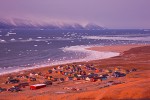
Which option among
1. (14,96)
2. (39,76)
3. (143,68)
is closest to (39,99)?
(14,96)

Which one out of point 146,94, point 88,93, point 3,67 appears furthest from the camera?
point 3,67

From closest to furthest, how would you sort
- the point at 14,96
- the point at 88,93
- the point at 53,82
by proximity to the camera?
the point at 88,93, the point at 14,96, the point at 53,82

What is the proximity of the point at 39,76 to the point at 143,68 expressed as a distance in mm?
21350

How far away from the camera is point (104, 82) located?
168 feet

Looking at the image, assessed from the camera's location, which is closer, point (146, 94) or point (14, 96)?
point (146, 94)

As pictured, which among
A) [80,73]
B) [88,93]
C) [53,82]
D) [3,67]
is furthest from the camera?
[3,67]

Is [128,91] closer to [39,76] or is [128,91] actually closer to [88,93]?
[88,93]

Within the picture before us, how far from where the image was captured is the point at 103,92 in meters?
39.2

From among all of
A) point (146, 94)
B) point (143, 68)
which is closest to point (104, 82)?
point (146, 94)

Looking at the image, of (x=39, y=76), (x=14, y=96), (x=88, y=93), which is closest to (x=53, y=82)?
(x=39, y=76)

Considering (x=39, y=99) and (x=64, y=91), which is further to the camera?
(x=64, y=91)

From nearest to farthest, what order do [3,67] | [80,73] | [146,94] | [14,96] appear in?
[146,94] < [14,96] < [80,73] < [3,67]

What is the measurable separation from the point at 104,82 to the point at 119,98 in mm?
14106

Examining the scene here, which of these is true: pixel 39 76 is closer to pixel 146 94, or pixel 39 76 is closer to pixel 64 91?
pixel 64 91
